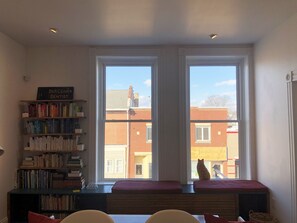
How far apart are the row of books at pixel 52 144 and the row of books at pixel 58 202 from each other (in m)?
0.72

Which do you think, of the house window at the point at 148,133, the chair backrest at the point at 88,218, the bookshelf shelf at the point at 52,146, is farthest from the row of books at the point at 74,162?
the chair backrest at the point at 88,218

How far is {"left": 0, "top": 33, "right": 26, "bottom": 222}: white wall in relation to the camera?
3891 mm

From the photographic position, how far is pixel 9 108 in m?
4.10

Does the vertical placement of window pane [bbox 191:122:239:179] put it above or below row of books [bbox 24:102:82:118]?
below

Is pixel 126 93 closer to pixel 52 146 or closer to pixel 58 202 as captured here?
pixel 52 146

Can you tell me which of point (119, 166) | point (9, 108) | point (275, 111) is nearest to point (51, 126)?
point (9, 108)

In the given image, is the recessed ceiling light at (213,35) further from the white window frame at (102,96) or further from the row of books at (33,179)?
the row of books at (33,179)

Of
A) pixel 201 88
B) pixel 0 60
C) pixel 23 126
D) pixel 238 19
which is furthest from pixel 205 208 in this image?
pixel 0 60

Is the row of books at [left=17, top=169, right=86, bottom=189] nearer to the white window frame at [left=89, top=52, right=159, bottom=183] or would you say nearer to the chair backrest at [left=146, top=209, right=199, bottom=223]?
the white window frame at [left=89, top=52, right=159, bottom=183]

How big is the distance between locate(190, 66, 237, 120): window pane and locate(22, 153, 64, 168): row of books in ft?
7.69

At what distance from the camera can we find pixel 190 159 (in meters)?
4.61

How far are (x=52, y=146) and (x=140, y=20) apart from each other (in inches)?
93.6

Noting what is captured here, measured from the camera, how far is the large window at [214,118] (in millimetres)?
4652

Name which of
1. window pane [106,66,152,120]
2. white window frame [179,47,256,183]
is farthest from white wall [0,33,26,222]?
white window frame [179,47,256,183]
